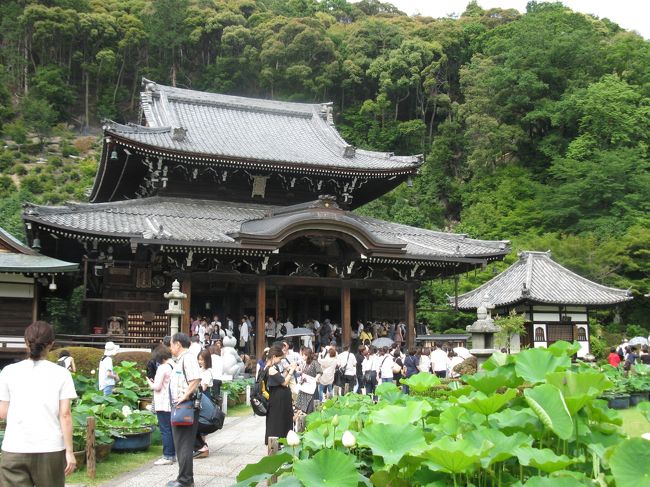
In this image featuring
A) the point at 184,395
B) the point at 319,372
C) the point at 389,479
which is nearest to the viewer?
the point at 389,479

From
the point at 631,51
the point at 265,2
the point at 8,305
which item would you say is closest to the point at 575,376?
the point at 8,305

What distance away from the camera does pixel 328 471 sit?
3.50m

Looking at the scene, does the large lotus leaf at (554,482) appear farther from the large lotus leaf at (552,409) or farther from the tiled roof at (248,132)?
the tiled roof at (248,132)

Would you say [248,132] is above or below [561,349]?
above

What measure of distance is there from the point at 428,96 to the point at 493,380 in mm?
55094

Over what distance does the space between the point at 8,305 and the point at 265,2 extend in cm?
5737

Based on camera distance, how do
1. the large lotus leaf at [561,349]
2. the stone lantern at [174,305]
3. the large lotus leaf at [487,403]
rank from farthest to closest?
the stone lantern at [174,305], the large lotus leaf at [561,349], the large lotus leaf at [487,403]

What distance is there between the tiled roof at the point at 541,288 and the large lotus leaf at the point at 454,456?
Answer: 921 inches

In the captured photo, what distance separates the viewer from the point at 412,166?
23812 millimetres

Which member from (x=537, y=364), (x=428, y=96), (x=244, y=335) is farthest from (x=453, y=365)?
(x=428, y=96)

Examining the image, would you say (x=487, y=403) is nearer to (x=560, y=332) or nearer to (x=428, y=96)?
(x=560, y=332)

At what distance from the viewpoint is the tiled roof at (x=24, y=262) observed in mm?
16906

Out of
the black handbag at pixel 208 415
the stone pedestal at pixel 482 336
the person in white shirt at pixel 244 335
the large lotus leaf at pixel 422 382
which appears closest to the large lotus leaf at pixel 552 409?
the large lotus leaf at pixel 422 382

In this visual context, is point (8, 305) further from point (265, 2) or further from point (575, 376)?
point (265, 2)
